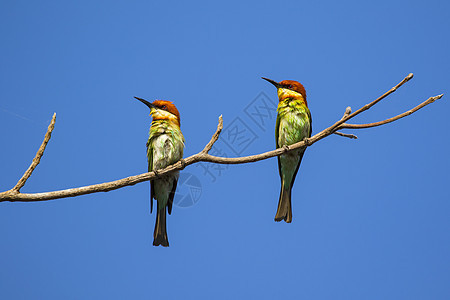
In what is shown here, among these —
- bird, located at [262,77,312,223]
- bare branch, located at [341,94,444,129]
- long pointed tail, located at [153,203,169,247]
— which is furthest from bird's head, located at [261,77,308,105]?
long pointed tail, located at [153,203,169,247]

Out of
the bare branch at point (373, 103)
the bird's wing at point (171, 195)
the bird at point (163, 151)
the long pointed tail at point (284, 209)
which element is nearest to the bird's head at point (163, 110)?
the bird at point (163, 151)

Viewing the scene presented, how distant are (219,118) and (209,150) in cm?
28

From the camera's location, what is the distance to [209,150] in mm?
4039

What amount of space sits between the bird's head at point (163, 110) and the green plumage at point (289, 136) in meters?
1.15

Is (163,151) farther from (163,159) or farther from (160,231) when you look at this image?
(160,231)

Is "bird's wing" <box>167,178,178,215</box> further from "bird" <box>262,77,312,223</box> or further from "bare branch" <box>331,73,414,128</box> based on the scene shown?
"bare branch" <box>331,73,414,128</box>

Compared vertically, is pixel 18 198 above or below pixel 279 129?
below

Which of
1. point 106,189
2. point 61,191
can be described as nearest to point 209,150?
point 106,189

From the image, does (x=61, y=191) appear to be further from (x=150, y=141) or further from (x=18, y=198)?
(x=150, y=141)

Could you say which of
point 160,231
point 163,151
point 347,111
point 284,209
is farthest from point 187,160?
point 284,209

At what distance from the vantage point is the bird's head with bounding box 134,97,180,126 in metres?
5.23

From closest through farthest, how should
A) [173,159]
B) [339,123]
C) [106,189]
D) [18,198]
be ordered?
1. [18,198]
2. [106,189]
3. [339,123]
4. [173,159]

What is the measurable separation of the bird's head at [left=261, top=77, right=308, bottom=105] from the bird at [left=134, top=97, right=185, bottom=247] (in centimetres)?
118

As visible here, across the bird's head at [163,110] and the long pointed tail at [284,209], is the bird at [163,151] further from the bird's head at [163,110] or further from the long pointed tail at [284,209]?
the long pointed tail at [284,209]
